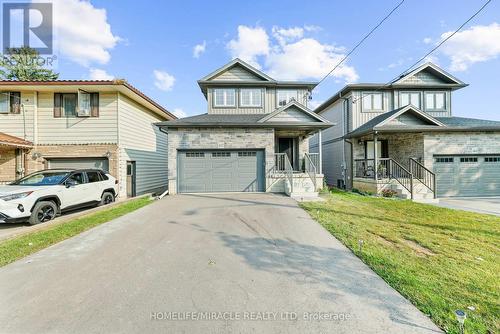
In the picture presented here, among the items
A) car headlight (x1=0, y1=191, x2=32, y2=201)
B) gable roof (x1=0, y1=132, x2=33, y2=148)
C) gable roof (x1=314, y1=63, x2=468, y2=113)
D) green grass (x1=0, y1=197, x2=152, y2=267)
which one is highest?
gable roof (x1=314, y1=63, x2=468, y2=113)

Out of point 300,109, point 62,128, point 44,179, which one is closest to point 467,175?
point 300,109

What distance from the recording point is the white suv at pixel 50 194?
5.93 meters

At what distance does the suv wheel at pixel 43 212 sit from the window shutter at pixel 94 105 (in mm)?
5560

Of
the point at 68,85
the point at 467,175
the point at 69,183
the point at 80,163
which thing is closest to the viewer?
the point at 69,183

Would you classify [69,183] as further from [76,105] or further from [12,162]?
[12,162]

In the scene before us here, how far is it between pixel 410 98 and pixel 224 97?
12.6 m

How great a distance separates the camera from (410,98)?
15.4m

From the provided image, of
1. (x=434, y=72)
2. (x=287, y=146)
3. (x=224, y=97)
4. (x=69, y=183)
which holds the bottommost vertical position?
(x=69, y=183)

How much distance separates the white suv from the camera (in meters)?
5.93

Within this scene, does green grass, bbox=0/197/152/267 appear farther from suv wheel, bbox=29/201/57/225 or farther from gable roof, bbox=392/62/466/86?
gable roof, bbox=392/62/466/86

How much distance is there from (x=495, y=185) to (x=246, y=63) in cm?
1579

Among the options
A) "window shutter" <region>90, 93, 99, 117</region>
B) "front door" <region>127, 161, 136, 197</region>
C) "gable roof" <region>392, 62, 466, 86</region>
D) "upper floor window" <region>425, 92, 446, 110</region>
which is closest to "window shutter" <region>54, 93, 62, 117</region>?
"window shutter" <region>90, 93, 99, 117</region>

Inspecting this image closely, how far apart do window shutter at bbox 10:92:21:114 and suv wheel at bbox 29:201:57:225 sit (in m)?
7.45

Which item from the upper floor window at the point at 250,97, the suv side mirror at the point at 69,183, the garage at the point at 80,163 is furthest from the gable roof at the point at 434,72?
the suv side mirror at the point at 69,183
